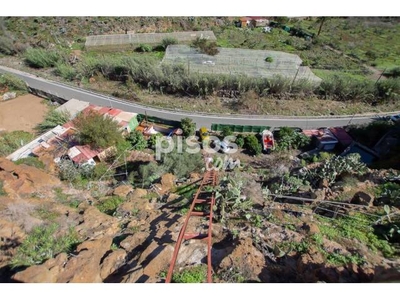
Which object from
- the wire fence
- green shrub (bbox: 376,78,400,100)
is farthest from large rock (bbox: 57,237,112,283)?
green shrub (bbox: 376,78,400,100)

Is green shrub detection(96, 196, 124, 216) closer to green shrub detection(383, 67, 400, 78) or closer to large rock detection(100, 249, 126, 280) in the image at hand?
large rock detection(100, 249, 126, 280)

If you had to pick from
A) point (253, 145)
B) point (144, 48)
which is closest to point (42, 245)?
point (253, 145)

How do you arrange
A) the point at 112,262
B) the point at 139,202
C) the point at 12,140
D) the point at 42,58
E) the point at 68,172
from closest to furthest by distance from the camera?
the point at 112,262
the point at 139,202
the point at 68,172
the point at 12,140
the point at 42,58

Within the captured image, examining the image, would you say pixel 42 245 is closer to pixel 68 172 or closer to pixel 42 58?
pixel 68 172

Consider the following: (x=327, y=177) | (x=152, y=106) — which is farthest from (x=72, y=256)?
(x=152, y=106)

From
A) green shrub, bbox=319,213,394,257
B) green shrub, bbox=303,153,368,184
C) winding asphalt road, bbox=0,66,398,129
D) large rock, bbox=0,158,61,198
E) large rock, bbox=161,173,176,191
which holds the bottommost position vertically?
winding asphalt road, bbox=0,66,398,129
